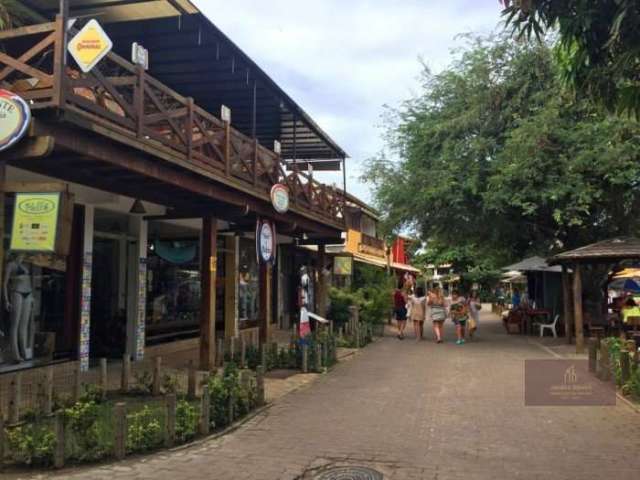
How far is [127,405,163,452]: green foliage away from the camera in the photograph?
619cm

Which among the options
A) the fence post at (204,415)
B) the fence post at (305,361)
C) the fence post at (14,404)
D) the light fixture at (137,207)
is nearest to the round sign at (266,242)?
the fence post at (305,361)

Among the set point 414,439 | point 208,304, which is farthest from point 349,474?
point 208,304

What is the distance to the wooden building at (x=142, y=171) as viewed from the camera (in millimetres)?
6566

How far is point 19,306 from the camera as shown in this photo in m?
9.82

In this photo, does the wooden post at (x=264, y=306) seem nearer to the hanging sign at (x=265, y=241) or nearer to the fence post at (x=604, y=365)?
the hanging sign at (x=265, y=241)

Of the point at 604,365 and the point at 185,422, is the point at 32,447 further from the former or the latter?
the point at 604,365

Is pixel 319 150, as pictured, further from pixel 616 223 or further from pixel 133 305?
pixel 616 223

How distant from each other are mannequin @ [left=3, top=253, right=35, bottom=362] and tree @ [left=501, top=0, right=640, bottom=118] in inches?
325

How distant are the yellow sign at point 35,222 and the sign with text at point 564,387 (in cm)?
675

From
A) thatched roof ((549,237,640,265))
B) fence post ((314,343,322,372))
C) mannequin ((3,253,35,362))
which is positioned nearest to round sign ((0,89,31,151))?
mannequin ((3,253,35,362))

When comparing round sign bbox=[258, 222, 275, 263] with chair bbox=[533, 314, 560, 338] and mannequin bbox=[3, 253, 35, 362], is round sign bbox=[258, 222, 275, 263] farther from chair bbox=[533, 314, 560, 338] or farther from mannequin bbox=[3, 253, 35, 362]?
chair bbox=[533, 314, 560, 338]

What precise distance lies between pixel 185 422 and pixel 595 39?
5.62 meters

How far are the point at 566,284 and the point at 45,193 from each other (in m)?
14.7

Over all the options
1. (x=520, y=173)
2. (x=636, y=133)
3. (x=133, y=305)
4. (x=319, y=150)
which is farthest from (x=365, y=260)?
(x=133, y=305)
